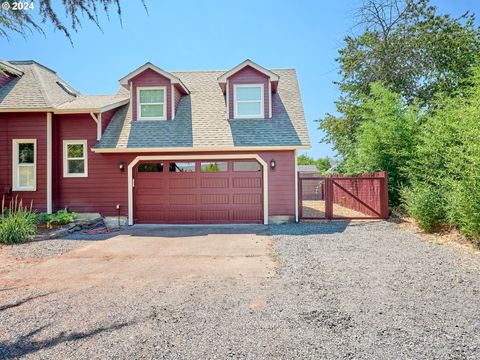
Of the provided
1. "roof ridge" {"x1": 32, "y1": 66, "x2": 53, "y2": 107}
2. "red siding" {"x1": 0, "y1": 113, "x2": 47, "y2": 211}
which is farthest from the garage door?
"roof ridge" {"x1": 32, "y1": 66, "x2": 53, "y2": 107}

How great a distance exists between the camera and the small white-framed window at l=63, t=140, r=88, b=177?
33.2 feet

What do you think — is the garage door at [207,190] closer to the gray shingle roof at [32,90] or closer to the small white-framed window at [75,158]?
the small white-framed window at [75,158]

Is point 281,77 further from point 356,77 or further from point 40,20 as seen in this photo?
point 40,20

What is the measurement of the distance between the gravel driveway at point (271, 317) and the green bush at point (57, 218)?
5.40m

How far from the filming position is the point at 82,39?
3.85 metres

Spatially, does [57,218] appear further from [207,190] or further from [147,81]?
[147,81]

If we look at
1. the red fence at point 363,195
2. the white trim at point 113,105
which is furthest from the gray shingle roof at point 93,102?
the red fence at point 363,195

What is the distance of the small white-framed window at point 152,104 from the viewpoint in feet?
35.1

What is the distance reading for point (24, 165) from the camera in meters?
9.96

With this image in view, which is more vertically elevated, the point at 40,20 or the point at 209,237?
the point at 40,20

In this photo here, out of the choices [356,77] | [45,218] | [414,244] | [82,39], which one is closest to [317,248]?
[414,244]

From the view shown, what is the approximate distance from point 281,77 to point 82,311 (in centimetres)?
1158

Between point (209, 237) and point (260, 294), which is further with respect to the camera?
Result: point (209, 237)

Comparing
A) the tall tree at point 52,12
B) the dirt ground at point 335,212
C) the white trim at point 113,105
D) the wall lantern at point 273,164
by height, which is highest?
the white trim at point 113,105
